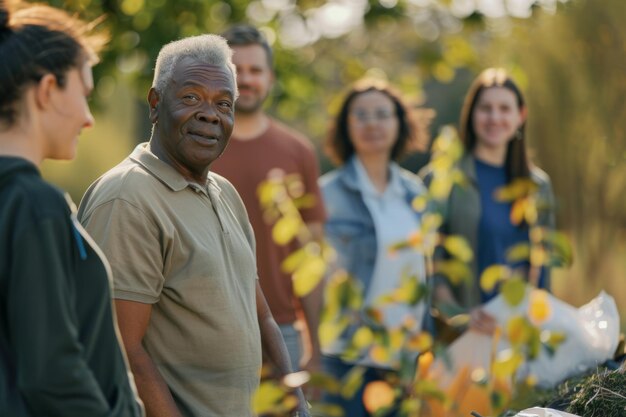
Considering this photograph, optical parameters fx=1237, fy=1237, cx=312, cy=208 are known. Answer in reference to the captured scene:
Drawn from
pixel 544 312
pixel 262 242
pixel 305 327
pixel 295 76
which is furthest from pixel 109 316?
pixel 295 76

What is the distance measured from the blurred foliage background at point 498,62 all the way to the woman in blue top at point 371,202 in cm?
122

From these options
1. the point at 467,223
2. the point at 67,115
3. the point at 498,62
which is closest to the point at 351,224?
the point at 467,223

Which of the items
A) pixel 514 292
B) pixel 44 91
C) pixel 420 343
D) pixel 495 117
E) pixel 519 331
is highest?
pixel 44 91

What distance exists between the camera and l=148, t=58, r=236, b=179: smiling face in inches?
129

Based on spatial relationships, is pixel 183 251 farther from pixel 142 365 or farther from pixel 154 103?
pixel 154 103

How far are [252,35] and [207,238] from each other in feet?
8.60

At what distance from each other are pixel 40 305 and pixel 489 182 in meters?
3.94

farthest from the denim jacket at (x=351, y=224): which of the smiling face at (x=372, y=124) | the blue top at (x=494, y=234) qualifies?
the blue top at (x=494, y=234)

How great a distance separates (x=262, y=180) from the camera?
5.41 metres

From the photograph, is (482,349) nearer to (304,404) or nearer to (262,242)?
(262,242)

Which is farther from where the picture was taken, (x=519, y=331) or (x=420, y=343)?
(x=420, y=343)

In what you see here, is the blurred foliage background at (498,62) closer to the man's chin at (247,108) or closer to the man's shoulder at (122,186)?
the man's chin at (247,108)

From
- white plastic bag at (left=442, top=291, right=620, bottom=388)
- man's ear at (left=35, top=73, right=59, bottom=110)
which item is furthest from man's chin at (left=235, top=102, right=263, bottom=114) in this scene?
man's ear at (left=35, top=73, right=59, bottom=110)

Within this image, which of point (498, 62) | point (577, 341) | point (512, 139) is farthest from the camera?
point (498, 62)
